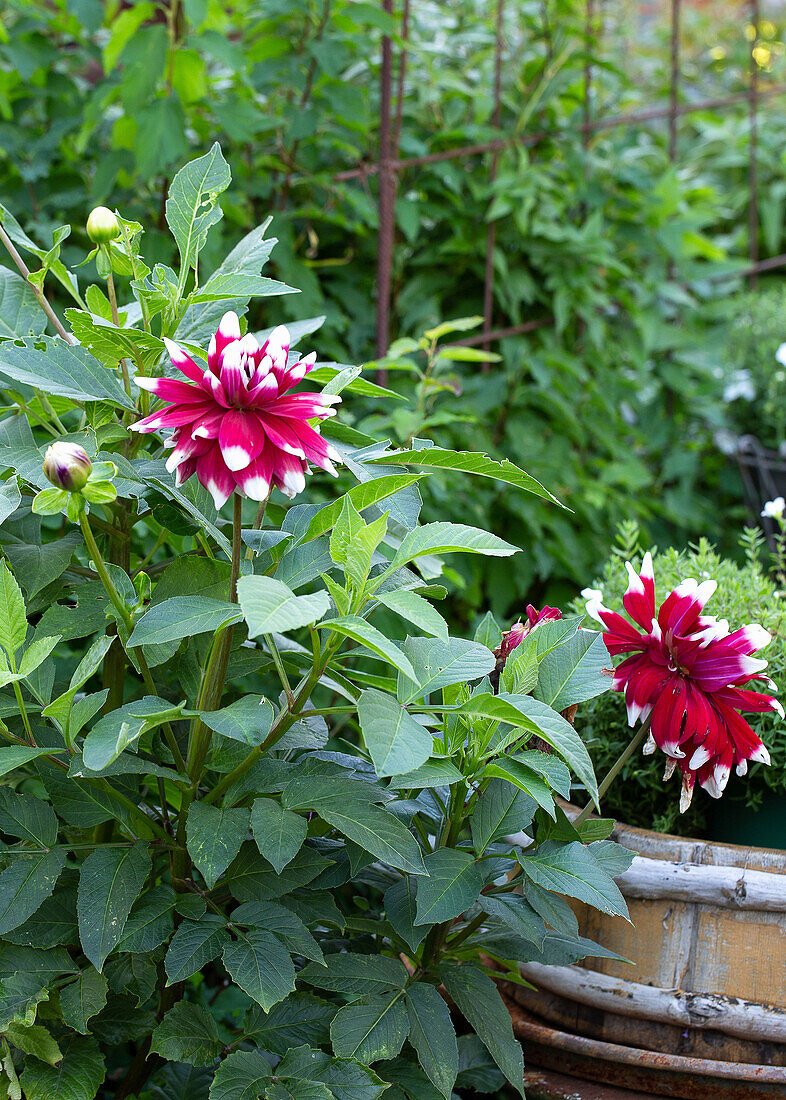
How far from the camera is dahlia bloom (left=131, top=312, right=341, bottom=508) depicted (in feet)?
2.15

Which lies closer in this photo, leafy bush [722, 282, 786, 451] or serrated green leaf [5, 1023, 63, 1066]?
serrated green leaf [5, 1023, 63, 1066]

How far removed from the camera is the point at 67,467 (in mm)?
638

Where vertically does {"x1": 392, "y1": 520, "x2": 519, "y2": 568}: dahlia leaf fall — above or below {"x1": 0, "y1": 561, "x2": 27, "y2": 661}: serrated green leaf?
above

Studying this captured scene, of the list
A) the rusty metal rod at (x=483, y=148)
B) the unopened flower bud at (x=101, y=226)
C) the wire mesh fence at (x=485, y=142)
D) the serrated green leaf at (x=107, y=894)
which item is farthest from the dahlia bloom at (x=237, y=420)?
the rusty metal rod at (x=483, y=148)

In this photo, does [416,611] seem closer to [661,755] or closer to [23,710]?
[23,710]

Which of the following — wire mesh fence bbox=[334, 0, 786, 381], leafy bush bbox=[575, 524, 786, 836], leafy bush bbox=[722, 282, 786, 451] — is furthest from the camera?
leafy bush bbox=[722, 282, 786, 451]

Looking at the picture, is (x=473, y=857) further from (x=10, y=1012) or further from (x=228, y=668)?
(x=10, y=1012)

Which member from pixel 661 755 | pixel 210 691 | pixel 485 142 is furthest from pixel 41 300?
pixel 485 142

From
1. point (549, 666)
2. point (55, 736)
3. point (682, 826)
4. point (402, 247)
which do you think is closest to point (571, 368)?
point (402, 247)

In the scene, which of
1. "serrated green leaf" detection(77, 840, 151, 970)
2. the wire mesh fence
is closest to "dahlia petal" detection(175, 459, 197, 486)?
"serrated green leaf" detection(77, 840, 151, 970)

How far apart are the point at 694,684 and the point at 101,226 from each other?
25.9 inches

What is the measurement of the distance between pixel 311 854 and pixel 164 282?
0.51m

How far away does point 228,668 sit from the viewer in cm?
82

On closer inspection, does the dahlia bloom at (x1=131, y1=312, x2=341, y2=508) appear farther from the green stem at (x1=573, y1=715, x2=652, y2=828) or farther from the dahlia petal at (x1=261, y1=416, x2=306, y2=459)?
the green stem at (x1=573, y1=715, x2=652, y2=828)
